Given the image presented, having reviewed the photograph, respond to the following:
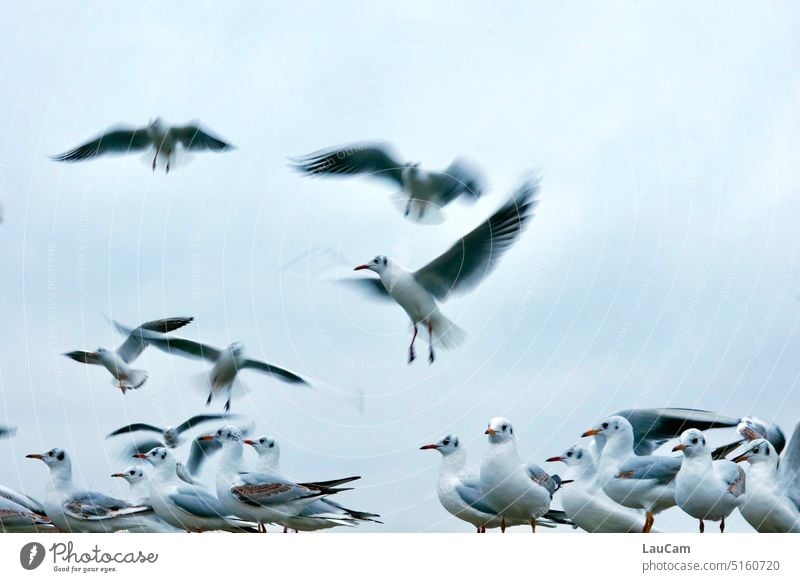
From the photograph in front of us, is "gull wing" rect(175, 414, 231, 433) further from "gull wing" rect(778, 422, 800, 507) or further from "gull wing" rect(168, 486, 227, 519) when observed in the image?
"gull wing" rect(778, 422, 800, 507)

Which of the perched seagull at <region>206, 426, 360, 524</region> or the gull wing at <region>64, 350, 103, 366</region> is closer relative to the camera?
the perched seagull at <region>206, 426, 360, 524</region>

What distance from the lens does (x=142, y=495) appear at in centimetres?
1066

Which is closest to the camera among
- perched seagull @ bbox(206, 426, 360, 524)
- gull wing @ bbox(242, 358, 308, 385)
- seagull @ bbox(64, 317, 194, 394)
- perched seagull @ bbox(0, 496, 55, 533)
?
perched seagull @ bbox(206, 426, 360, 524)

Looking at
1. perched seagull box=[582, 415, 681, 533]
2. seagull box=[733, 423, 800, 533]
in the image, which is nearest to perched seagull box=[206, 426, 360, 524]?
perched seagull box=[582, 415, 681, 533]

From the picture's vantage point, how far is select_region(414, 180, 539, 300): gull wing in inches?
394

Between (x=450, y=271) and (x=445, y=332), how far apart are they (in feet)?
2.00

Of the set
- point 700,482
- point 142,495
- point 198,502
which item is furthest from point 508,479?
point 142,495

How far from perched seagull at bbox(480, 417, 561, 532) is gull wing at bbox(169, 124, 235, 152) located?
11.3 ft

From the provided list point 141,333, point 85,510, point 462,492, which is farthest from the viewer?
point 141,333

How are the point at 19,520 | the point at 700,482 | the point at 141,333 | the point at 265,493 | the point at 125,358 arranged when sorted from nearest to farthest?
the point at 700,482 < the point at 265,493 < the point at 19,520 < the point at 141,333 < the point at 125,358

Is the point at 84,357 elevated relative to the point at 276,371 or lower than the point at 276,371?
elevated

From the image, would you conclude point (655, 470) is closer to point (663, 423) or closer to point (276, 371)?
point (663, 423)
